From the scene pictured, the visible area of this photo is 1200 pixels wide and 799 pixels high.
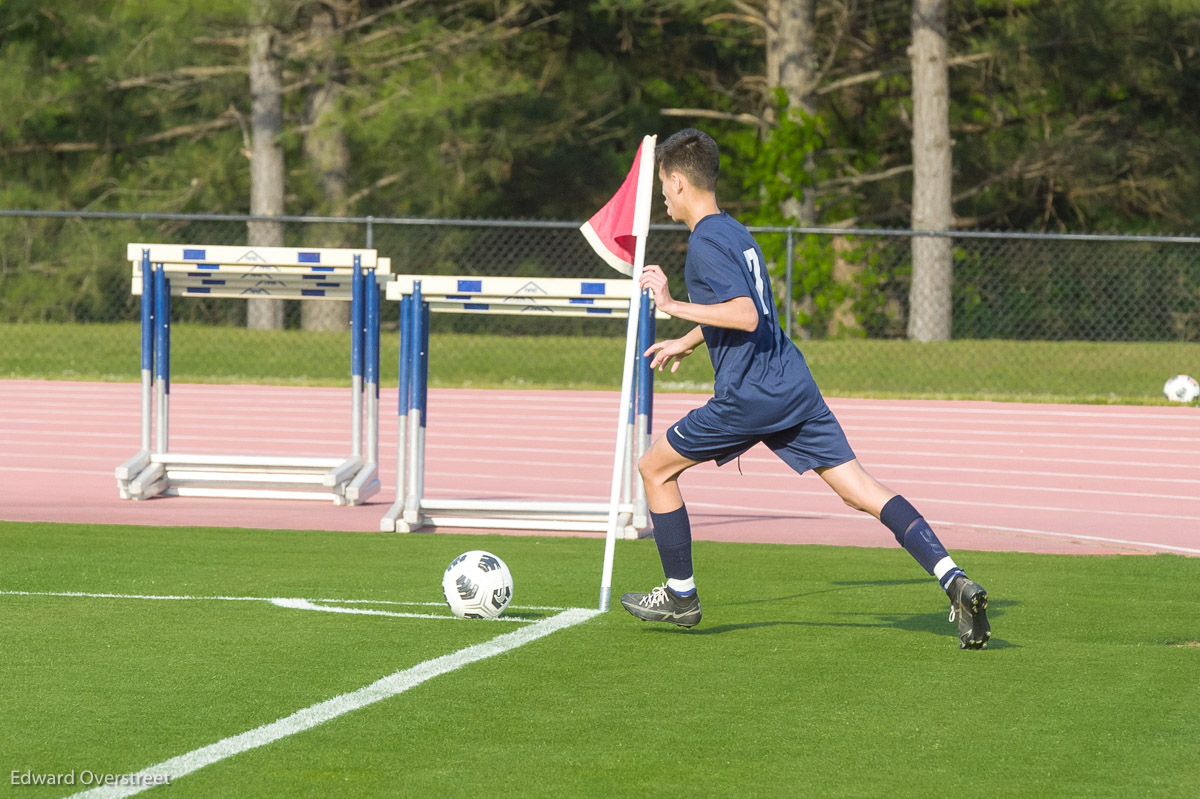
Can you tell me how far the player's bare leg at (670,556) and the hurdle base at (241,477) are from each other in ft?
16.8

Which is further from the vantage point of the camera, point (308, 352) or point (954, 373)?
point (308, 352)

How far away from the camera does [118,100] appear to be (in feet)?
115

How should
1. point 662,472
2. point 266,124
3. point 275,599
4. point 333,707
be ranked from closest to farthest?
1. point 333,707
2. point 662,472
3. point 275,599
4. point 266,124

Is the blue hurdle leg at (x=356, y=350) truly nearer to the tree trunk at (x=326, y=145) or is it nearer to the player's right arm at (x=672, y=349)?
the player's right arm at (x=672, y=349)

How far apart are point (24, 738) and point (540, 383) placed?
16.2m

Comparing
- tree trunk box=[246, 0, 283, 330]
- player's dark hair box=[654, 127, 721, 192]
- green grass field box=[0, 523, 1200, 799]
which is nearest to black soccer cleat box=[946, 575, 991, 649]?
green grass field box=[0, 523, 1200, 799]

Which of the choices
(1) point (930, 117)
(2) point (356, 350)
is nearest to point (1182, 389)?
(1) point (930, 117)

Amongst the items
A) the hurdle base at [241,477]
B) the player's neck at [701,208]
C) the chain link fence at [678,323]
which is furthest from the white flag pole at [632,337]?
the chain link fence at [678,323]

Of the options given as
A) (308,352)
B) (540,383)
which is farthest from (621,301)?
(308,352)

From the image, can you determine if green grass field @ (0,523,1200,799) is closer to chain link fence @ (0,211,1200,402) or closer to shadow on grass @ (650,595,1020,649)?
shadow on grass @ (650,595,1020,649)

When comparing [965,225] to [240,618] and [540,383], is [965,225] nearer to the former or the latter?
[540,383]

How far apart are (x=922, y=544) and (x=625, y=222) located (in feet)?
7.62

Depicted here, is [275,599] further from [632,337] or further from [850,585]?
[850,585]

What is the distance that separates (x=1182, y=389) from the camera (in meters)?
18.9
